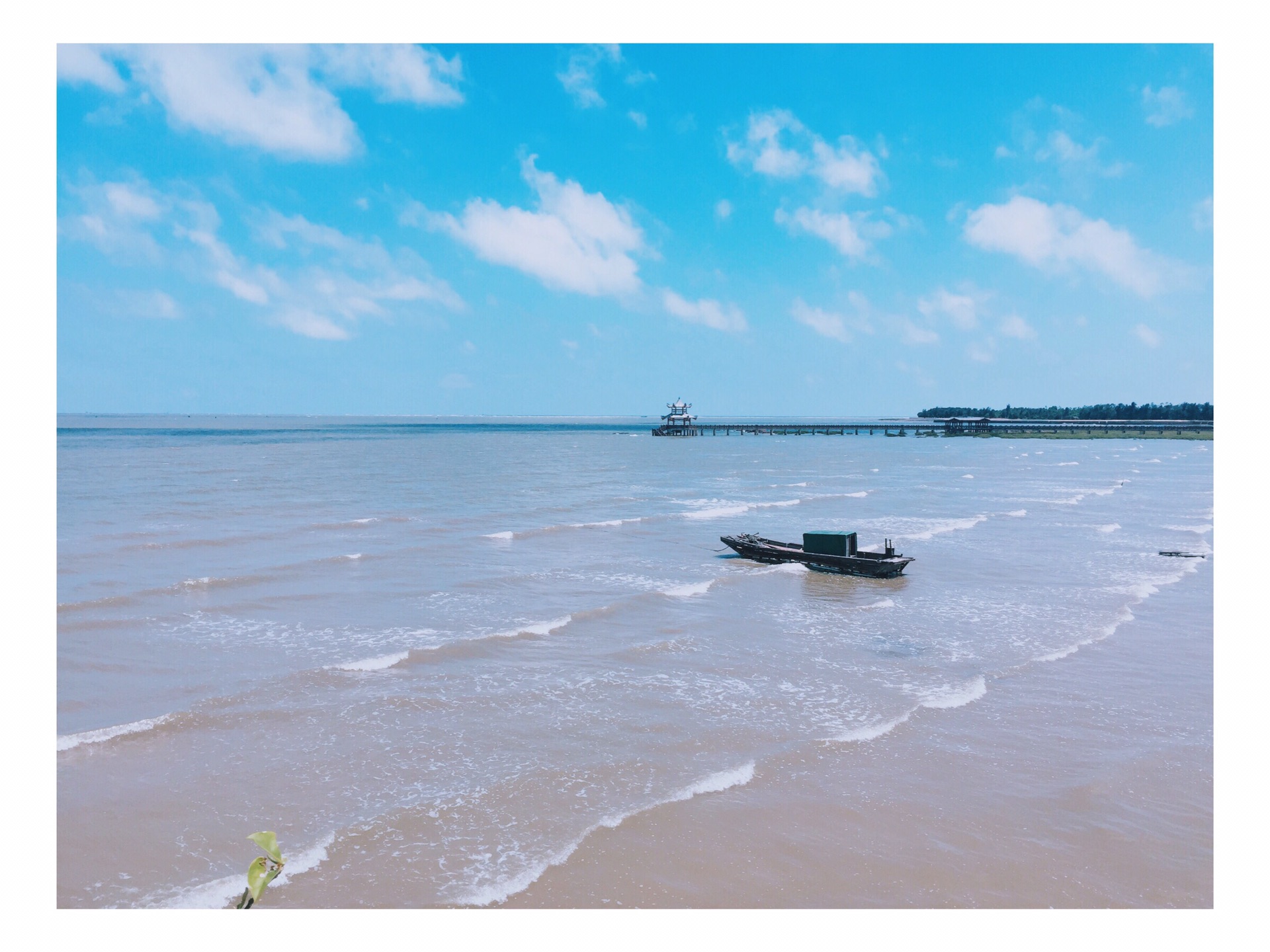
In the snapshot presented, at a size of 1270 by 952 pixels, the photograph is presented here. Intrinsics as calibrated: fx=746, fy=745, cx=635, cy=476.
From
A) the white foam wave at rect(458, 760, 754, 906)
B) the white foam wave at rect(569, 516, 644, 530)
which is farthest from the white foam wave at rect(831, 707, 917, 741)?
the white foam wave at rect(569, 516, 644, 530)

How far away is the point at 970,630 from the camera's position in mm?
18906

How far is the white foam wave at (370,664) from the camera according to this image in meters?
15.6

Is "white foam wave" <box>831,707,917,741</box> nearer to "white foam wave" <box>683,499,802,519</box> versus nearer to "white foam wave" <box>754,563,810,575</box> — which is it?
"white foam wave" <box>754,563,810,575</box>

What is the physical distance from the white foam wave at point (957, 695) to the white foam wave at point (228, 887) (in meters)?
10.3

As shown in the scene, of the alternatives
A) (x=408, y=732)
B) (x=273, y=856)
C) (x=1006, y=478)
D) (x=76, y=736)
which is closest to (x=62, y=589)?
(x=76, y=736)

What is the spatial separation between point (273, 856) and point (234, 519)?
3544 cm

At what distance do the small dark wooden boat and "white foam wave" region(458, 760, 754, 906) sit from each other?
15.2 m

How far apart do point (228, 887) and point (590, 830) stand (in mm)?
4221

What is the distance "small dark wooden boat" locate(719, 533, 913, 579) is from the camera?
82.4 ft

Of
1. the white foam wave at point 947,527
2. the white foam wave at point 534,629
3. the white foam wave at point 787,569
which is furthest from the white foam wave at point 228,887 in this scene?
the white foam wave at point 947,527

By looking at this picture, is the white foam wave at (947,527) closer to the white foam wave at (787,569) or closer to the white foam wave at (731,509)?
the white foam wave at (787,569)

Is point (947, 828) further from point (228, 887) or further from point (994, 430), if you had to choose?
point (994, 430)

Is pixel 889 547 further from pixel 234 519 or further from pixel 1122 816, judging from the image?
pixel 234 519

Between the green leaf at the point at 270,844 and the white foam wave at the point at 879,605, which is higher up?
the green leaf at the point at 270,844
